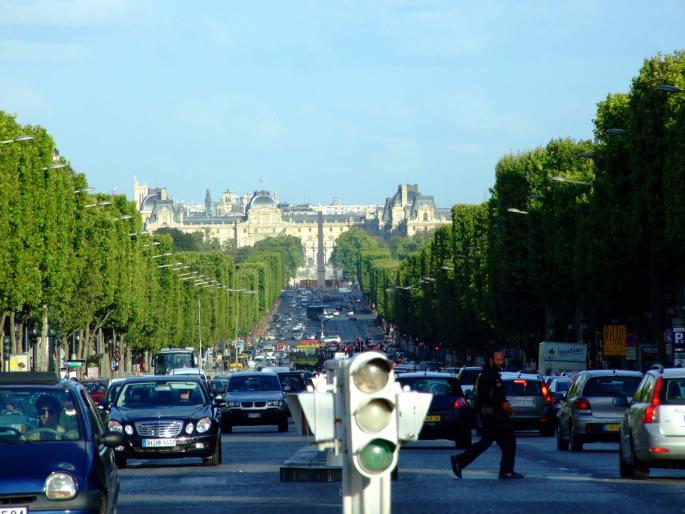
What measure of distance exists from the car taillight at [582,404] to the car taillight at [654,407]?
9174mm

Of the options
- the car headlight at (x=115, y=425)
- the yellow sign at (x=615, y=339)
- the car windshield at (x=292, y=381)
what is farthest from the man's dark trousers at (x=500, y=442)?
the yellow sign at (x=615, y=339)

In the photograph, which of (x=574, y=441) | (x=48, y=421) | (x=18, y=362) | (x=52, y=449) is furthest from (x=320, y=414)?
(x=18, y=362)

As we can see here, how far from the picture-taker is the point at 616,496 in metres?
19.8

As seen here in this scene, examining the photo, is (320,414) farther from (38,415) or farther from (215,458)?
(215,458)

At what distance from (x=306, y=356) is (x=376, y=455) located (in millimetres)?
136707

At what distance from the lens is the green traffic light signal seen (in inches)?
368

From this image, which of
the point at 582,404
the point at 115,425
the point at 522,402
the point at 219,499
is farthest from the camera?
the point at 522,402

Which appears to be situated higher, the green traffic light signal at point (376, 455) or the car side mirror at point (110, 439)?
the green traffic light signal at point (376, 455)

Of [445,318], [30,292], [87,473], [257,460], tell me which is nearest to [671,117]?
[30,292]

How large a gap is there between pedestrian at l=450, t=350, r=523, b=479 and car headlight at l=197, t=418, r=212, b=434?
5.77 m

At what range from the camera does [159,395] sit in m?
29.6

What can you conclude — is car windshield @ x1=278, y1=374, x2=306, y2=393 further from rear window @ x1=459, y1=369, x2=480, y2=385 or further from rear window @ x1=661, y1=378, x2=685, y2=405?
rear window @ x1=661, y1=378, x2=685, y2=405

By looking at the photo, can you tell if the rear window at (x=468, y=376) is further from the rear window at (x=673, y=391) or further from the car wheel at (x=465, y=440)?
the rear window at (x=673, y=391)

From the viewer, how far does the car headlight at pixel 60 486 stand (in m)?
13.4
